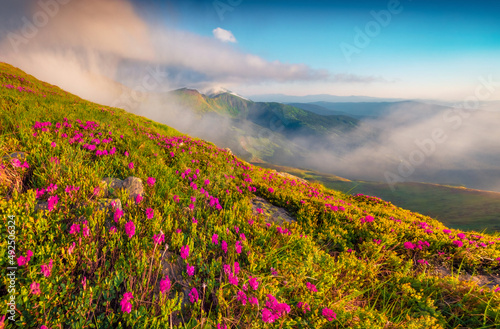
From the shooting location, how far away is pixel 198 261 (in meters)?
2.96

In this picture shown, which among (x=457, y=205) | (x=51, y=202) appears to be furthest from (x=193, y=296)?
(x=457, y=205)

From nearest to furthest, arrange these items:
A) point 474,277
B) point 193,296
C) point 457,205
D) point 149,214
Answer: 1. point 193,296
2. point 149,214
3. point 474,277
4. point 457,205

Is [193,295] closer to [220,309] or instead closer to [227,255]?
[220,309]

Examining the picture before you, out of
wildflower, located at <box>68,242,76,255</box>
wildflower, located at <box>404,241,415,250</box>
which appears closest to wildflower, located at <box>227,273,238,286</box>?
wildflower, located at <box>68,242,76,255</box>

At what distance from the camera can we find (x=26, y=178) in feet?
11.8

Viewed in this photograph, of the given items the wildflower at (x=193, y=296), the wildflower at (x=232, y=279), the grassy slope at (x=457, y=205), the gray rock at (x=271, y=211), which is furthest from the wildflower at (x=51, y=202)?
the grassy slope at (x=457, y=205)

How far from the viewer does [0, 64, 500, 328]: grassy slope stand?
2230 mm

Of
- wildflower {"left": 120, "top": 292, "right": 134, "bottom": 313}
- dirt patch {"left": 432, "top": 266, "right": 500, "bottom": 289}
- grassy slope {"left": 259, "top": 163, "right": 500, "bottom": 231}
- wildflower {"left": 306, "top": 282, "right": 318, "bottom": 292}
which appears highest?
wildflower {"left": 120, "top": 292, "right": 134, "bottom": 313}

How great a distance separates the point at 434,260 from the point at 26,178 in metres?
8.75

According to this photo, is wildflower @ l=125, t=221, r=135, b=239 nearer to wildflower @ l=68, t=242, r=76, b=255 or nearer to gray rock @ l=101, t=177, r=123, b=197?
wildflower @ l=68, t=242, r=76, b=255

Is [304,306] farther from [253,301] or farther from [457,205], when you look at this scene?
[457,205]

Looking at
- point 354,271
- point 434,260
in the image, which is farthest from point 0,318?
point 434,260

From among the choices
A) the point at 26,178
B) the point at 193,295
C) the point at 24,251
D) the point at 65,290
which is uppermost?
the point at 26,178

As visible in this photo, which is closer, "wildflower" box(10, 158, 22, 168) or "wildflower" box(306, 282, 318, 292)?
"wildflower" box(306, 282, 318, 292)
